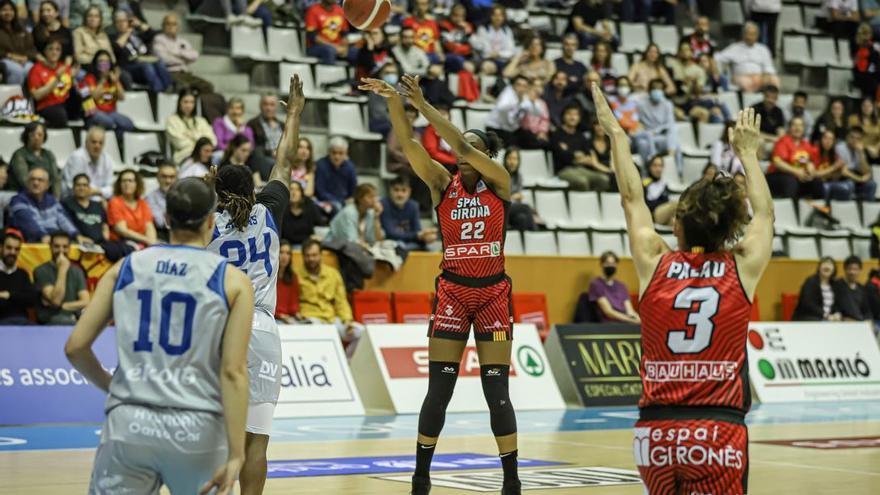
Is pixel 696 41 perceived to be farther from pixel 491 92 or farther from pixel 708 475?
pixel 708 475

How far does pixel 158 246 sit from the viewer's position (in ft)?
14.2

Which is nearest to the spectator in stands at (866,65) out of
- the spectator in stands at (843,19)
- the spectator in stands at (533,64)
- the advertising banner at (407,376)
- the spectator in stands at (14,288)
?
the spectator in stands at (843,19)

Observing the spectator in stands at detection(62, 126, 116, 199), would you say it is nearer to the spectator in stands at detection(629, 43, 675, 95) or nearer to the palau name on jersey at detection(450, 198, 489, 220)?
the palau name on jersey at detection(450, 198, 489, 220)

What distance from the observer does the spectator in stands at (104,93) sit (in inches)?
635

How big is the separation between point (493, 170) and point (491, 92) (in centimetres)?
1266

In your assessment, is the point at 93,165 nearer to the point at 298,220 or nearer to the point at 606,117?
the point at 298,220

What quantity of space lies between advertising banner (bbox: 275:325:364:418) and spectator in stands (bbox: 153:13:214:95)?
205 inches

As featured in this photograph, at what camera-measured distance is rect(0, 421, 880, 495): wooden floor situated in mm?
8508

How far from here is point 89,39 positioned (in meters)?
16.6

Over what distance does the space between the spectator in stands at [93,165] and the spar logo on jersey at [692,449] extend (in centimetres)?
1141

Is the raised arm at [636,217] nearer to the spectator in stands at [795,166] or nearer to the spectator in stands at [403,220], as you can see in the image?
the spectator in stands at [403,220]

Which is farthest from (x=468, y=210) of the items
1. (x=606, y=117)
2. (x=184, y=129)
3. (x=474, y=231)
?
(x=184, y=129)

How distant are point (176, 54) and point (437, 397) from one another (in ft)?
37.9

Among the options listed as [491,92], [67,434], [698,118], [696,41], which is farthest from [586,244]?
[67,434]
